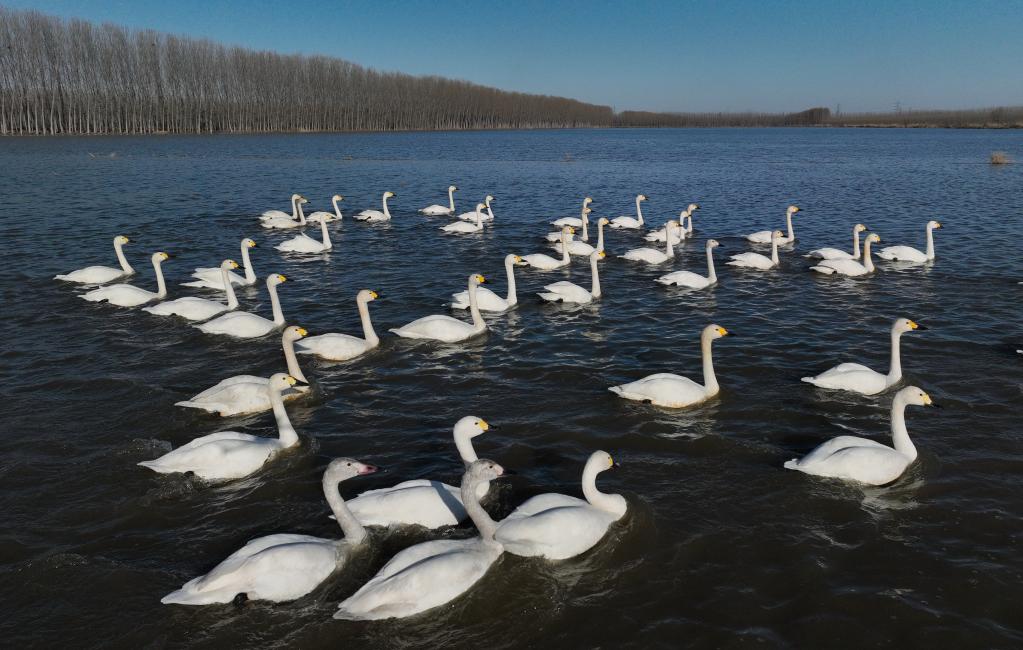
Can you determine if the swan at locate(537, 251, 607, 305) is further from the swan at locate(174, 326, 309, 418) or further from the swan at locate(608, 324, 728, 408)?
the swan at locate(174, 326, 309, 418)

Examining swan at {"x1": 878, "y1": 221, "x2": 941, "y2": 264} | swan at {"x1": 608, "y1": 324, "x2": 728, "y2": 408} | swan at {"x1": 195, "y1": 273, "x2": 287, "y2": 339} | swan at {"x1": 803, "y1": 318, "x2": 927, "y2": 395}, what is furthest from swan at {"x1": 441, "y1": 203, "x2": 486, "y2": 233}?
swan at {"x1": 803, "y1": 318, "x2": 927, "y2": 395}

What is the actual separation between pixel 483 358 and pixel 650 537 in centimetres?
559

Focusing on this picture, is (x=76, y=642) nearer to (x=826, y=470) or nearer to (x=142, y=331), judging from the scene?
(x=826, y=470)

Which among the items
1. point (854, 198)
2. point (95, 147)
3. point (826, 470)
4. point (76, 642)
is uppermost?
point (95, 147)

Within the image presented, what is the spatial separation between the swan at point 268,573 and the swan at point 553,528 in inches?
60.9

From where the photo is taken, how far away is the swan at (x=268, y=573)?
18.6 feet

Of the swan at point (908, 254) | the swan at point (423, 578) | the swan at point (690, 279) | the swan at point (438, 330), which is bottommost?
the swan at point (423, 578)

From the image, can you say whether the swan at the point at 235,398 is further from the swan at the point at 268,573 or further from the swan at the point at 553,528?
the swan at the point at 553,528

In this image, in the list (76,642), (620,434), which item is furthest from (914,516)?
(76,642)

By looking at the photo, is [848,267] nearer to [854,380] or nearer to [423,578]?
[854,380]

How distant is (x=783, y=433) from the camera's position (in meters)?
9.08

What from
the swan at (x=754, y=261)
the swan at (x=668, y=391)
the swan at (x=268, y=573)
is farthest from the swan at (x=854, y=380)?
the swan at (x=754, y=261)

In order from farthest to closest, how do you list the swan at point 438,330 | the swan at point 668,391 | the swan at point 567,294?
1. the swan at point 567,294
2. the swan at point 438,330
3. the swan at point 668,391

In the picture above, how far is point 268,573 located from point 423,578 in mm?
1271
